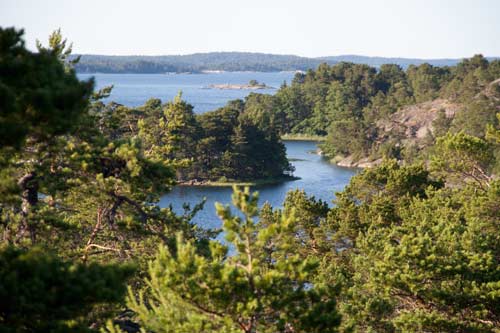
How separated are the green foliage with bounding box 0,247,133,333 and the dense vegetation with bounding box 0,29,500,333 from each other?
0.03 m

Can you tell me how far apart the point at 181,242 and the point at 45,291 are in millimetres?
2714

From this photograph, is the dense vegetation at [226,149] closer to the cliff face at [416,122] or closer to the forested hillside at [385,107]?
the forested hillside at [385,107]

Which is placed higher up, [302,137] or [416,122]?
[416,122]

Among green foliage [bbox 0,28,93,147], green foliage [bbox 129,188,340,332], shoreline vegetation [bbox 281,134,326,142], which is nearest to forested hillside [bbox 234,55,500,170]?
shoreline vegetation [bbox 281,134,326,142]

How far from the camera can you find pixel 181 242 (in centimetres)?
1223

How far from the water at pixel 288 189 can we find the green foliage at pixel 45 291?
3790 cm

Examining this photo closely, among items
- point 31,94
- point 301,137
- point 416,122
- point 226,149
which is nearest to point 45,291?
point 31,94

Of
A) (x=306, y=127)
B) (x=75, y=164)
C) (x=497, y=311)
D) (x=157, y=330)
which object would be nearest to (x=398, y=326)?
(x=497, y=311)

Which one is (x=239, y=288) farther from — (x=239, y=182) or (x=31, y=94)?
(x=239, y=182)

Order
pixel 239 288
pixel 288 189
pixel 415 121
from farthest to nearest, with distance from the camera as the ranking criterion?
pixel 415 121
pixel 288 189
pixel 239 288

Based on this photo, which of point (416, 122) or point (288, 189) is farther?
point (416, 122)

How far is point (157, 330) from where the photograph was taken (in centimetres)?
1212

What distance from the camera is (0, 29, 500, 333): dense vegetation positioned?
10656 mm

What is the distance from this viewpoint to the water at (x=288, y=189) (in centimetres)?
5747
